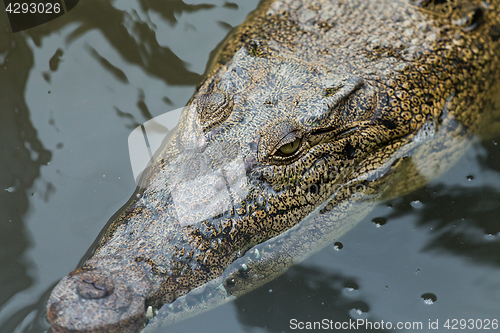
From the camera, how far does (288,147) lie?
10.8 ft

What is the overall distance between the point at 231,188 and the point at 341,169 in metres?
1.07

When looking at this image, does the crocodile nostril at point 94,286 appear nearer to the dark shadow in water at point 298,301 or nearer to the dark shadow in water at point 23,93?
the dark shadow in water at point 23,93

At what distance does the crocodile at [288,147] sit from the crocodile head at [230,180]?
10 millimetres

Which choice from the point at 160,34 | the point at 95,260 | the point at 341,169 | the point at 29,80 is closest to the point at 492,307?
the point at 341,169

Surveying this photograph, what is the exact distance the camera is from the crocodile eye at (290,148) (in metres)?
3.29

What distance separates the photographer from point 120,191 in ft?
13.2

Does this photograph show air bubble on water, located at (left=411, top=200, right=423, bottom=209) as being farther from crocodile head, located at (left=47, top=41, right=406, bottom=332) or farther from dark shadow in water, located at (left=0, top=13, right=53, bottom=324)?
dark shadow in water, located at (left=0, top=13, right=53, bottom=324)

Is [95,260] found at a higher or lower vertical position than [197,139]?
lower

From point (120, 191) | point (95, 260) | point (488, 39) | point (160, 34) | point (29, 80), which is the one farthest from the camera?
point (160, 34)

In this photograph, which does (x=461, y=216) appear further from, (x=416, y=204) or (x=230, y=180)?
(x=230, y=180)

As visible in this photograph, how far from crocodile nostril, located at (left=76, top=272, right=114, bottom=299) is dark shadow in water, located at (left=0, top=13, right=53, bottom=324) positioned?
3.49ft

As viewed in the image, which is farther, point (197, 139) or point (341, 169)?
point (341, 169)

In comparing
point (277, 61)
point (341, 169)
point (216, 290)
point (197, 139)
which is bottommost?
point (216, 290)

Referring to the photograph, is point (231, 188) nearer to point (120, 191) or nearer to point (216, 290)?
point (216, 290)
